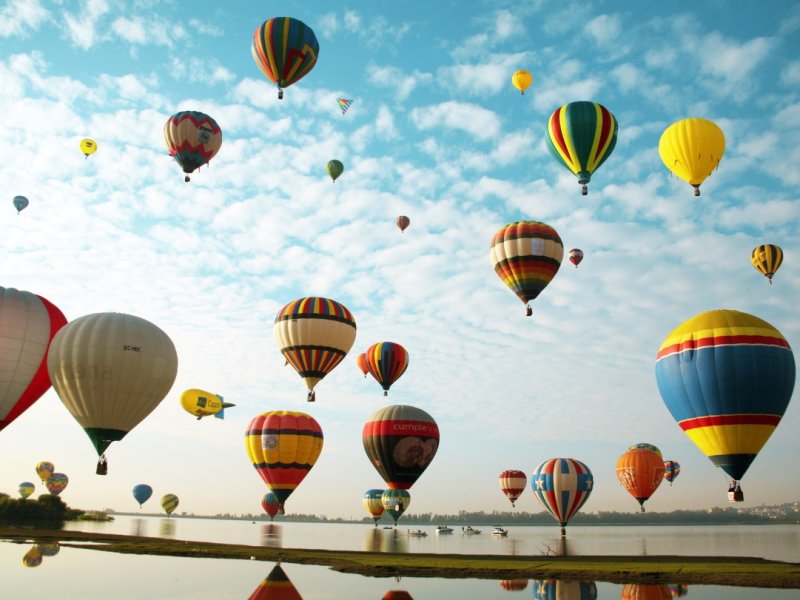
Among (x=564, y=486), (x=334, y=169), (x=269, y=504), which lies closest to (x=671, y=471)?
(x=564, y=486)

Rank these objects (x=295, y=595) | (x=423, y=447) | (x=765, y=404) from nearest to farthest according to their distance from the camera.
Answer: (x=295, y=595), (x=765, y=404), (x=423, y=447)

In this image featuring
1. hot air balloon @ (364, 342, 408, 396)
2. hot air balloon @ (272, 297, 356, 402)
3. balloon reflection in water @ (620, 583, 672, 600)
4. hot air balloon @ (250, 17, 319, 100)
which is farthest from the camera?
hot air balloon @ (364, 342, 408, 396)

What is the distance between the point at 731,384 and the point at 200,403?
45586 millimetres

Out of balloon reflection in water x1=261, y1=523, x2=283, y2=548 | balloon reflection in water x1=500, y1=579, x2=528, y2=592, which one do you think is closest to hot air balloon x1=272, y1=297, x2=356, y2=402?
balloon reflection in water x1=261, y1=523, x2=283, y2=548

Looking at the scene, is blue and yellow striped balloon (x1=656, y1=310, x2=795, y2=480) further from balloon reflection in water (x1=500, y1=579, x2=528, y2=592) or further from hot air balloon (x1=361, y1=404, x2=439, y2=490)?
hot air balloon (x1=361, y1=404, x2=439, y2=490)

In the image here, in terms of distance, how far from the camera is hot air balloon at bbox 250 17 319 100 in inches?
1415

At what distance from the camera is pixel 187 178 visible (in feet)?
128

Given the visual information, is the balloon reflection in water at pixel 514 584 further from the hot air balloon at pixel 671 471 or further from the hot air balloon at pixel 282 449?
the hot air balloon at pixel 671 471

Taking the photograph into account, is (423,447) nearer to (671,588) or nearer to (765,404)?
(765,404)

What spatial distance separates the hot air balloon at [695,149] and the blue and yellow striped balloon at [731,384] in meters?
9.51

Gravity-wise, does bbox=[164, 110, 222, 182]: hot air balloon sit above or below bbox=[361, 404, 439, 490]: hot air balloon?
above

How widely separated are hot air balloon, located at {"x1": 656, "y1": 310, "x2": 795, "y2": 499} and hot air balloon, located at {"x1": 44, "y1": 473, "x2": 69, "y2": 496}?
9116cm

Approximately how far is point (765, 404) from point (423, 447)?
22361mm

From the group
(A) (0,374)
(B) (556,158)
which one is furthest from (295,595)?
(B) (556,158)
